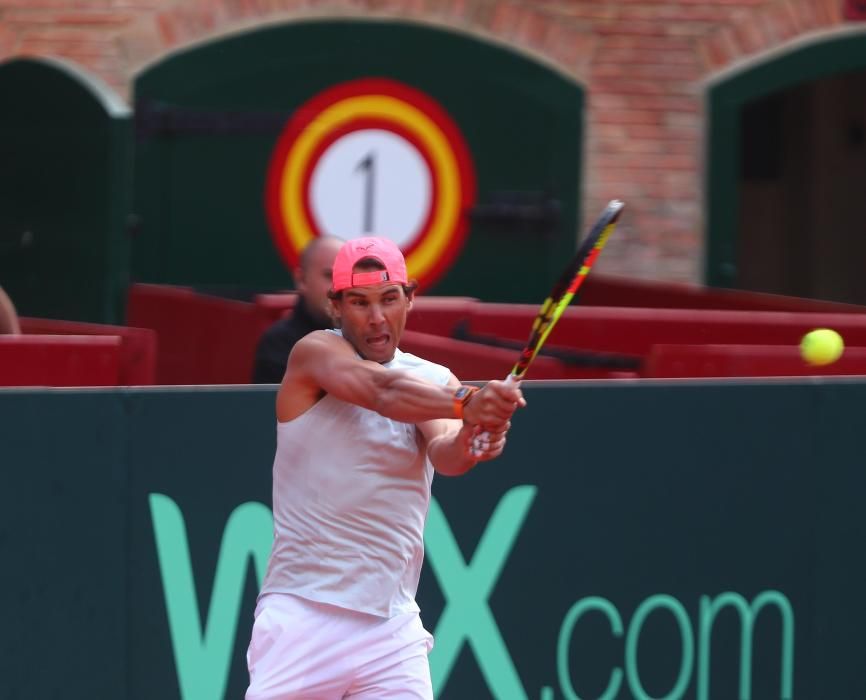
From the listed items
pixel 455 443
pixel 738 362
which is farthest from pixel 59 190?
pixel 455 443

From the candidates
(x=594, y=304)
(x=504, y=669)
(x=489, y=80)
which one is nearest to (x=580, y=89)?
(x=489, y=80)

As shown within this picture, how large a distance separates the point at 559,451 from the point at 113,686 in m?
1.49

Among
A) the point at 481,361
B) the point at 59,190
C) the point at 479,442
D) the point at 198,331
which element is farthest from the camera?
the point at 59,190

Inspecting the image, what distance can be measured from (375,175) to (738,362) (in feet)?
17.0

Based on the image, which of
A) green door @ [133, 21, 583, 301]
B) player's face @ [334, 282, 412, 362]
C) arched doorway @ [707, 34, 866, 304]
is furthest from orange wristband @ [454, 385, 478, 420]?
arched doorway @ [707, 34, 866, 304]

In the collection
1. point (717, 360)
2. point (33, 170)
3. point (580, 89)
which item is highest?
point (580, 89)

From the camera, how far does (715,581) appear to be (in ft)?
17.6

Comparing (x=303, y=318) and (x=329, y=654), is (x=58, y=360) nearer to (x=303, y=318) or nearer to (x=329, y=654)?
(x=303, y=318)

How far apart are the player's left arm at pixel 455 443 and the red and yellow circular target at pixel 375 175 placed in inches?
258

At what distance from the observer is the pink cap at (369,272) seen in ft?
12.0

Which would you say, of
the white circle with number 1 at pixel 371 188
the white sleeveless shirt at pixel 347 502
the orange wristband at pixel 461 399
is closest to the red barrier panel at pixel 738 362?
the white sleeveless shirt at pixel 347 502

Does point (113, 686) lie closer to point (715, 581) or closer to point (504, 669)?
point (504, 669)

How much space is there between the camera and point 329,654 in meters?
3.75

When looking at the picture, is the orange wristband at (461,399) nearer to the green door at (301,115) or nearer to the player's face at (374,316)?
the player's face at (374,316)
